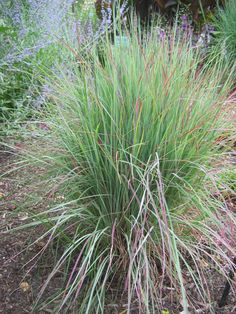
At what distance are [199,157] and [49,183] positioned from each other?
78 cm

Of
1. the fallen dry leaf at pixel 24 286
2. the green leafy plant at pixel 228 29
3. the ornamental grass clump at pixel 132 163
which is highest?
the green leafy plant at pixel 228 29

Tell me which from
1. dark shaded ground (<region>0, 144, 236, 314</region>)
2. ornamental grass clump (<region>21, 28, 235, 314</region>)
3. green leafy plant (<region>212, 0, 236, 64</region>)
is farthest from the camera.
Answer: green leafy plant (<region>212, 0, 236, 64</region>)

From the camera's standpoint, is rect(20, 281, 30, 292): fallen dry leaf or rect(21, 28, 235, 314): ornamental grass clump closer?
rect(21, 28, 235, 314): ornamental grass clump

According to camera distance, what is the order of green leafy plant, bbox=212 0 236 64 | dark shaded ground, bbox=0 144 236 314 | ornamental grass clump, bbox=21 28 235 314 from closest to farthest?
1. ornamental grass clump, bbox=21 28 235 314
2. dark shaded ground, bbox=0 144 236 314
3. green leafy plant, bbox=212 0 236 64

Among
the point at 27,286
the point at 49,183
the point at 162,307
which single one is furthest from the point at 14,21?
the point at 162,307

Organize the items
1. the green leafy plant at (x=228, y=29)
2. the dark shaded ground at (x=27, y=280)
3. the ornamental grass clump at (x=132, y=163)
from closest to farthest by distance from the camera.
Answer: the ornamental grass clump at (x=132, y=163)
the dark shaded ground at (x=27, y=280)
the green leafy plant at (x=228, y=29)

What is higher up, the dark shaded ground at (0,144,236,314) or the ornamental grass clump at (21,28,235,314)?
the ornamental grass clump at (21,28,235,314)

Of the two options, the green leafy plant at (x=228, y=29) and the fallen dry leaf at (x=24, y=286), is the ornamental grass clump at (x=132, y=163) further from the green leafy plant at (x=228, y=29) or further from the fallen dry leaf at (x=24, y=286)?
the green leafy plant at (x=228, y=29)

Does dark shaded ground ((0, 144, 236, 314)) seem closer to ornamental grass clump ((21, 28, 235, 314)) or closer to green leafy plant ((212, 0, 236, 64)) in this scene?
ornamental grass clump ((21, 28, 235, 314))

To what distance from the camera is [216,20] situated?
5.55 metres

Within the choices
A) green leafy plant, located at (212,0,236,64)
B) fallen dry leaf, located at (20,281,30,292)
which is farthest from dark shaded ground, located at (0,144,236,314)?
green leafy plant, located at (212,0,236,64)

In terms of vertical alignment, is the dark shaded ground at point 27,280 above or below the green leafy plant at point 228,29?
below

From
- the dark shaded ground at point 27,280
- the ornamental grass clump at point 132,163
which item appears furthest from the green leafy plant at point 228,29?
the dark shaded ground at point 27,280

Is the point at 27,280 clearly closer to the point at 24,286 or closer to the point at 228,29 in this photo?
the point at 24,286
